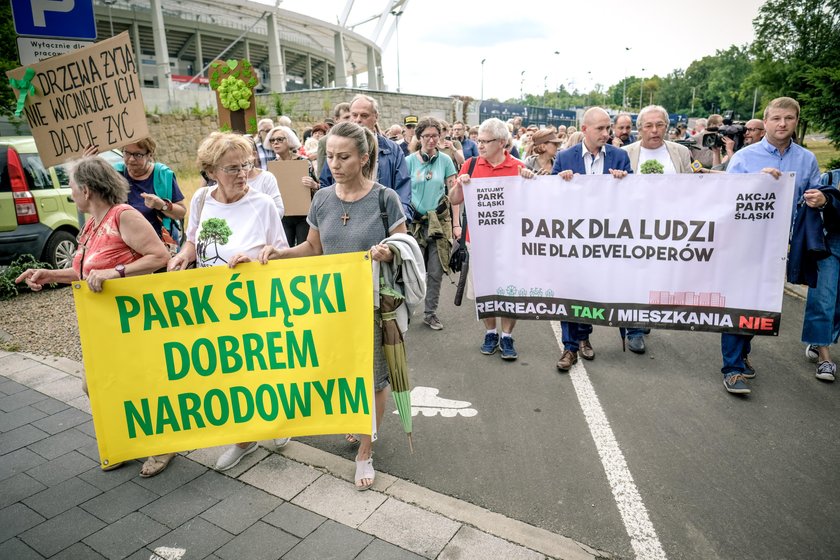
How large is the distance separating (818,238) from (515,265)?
229cm

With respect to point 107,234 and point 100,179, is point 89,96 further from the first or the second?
point 107,234

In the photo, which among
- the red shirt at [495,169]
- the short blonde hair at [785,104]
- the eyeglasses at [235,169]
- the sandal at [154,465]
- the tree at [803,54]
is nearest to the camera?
the eyeglasses at [235,169]

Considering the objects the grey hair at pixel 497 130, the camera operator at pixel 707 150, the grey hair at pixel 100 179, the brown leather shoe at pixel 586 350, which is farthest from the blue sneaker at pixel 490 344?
the camera operator at pixel 707 150

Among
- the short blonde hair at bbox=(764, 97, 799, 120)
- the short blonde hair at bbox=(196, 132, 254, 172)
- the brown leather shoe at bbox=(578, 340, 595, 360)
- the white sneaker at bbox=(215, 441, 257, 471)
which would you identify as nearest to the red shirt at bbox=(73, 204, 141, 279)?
the short blonde hair at bbox=(196, 132, 254, 172)

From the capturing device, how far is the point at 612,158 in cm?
461

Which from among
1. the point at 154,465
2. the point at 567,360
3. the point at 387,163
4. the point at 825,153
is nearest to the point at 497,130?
the point at 387,163

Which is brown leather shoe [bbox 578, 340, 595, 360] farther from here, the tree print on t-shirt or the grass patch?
the grass patch

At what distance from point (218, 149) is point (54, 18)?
226 centimetres

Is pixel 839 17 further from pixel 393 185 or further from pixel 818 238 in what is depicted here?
pixel 393 185

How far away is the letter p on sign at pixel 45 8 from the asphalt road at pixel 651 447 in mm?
3676

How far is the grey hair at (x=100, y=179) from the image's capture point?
10.4 ft

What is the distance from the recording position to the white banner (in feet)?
13.4

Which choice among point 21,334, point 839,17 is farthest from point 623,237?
point 839,17

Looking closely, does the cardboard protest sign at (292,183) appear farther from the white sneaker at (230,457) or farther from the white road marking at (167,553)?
the white road marking at (167,553)
